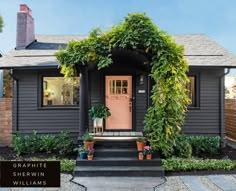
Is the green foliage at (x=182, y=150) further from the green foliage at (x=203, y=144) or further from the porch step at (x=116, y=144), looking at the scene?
the porch step at (x=116, y=144)

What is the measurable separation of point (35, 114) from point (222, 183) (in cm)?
602

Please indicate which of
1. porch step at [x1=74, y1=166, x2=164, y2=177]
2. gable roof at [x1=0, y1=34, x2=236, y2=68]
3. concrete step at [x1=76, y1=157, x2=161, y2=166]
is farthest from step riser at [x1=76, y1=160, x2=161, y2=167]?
gable roof at [x1=0, y1=34, x2=236, y2=68]

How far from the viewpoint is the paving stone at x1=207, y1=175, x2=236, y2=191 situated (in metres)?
5.26

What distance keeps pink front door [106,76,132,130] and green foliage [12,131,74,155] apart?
1834mm

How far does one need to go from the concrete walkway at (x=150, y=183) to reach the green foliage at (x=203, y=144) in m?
2.15

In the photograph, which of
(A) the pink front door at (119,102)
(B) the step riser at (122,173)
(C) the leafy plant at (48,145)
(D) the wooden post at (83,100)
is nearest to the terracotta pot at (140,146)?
(B) the step riser at (122,173)

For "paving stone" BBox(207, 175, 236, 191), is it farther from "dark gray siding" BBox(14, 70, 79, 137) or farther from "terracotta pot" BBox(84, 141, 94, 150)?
"dark gray siding" BBox(14, 70, 79, 137)

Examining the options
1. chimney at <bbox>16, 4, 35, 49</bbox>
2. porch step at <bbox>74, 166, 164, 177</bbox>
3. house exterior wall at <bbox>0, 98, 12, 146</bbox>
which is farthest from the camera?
chimney at <bbox>16, 4, 35, 49</bbox>

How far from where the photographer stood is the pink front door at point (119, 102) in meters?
9.39

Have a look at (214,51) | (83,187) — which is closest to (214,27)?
(214,51)

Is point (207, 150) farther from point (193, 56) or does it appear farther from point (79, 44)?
point (79, 44)

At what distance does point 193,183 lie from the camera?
220 inches

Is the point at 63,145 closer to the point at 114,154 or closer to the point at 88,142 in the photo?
the point at 88,142

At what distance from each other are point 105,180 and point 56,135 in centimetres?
369
